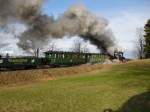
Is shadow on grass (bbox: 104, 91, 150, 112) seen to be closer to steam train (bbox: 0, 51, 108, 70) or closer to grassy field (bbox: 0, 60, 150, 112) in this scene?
grassy field (bbox: 0, 60, 150, 112)

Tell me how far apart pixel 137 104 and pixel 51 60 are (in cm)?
3033

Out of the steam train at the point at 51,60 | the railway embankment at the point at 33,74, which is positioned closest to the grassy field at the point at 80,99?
the railway embankment at the point at 33,74

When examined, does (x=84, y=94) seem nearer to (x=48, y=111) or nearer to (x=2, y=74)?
(x=48, y=111)

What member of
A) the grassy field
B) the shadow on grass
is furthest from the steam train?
the shadow on grass

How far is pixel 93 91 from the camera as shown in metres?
21.1

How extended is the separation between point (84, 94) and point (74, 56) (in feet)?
95.8

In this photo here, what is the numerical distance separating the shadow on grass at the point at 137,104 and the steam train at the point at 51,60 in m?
19.7

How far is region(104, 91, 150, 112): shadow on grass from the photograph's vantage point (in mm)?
15484

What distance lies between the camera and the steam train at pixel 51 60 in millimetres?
35781

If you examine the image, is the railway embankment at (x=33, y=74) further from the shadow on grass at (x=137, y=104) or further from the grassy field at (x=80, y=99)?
the shadow on grass at (x=137, y=104)

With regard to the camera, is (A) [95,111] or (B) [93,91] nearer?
(A) [95,111]

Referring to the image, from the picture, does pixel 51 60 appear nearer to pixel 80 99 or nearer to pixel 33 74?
pixel 33 74

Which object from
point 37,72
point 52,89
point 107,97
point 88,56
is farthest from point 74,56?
point 107,97

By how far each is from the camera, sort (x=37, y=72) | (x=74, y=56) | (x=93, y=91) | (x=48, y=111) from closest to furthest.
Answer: (x=48, y=111) → (x=93, y=91) → (x=37, y=72) → (x=74, y=56)
